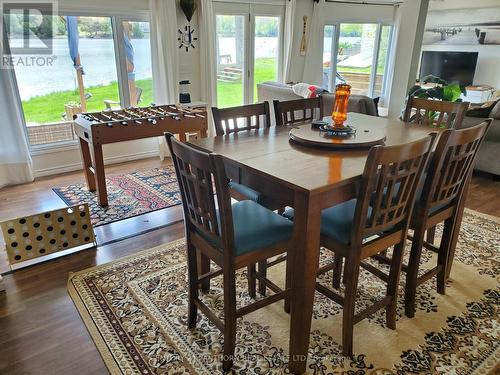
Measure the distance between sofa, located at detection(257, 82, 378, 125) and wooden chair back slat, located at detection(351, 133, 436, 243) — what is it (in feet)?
6.00

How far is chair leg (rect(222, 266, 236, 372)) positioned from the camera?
1634mm

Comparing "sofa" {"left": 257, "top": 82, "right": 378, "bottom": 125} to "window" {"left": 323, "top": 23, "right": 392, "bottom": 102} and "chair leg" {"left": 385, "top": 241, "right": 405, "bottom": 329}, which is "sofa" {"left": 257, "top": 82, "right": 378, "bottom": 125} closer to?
"chair leg" {"left": 385, "top": 241, "right": 405, "bottom": 329}

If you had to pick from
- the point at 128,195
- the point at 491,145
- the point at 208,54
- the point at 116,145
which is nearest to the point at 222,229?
the point at 128,195

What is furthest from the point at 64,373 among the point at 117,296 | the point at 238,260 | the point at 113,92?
the point at 113,92

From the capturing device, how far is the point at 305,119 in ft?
9.44

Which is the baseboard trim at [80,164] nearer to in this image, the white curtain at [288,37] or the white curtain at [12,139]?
the white curtain at [12,139]

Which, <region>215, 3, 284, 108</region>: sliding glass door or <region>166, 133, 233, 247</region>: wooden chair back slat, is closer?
<region>166, 133, 233, 247</region>: wooden chair back slat

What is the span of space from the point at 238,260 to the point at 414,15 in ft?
17.7

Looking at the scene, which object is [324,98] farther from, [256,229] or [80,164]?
[80,164]

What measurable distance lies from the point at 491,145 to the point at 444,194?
274cm

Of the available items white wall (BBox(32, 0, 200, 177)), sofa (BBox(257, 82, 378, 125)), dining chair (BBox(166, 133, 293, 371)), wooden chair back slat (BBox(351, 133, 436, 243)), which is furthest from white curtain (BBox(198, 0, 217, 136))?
wooden chair back slat (BBox(351, 133, 436, 243))

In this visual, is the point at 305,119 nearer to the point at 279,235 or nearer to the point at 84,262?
the point at 279,235

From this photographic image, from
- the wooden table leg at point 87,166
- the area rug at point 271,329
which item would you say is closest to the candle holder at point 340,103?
the area rug at point 271,329

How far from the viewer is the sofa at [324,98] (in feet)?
12.8
